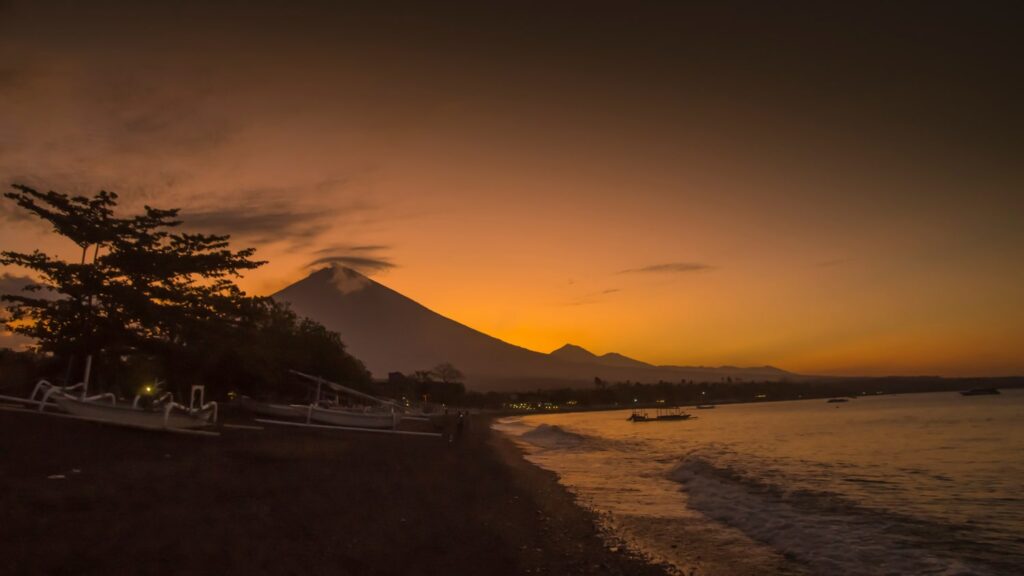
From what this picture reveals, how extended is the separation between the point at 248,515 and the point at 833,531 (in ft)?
44.5

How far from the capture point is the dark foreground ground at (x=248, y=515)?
8.26 meters

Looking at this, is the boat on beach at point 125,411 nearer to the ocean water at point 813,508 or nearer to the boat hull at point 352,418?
the boat hull at point 352,418

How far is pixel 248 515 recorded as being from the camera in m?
10.8

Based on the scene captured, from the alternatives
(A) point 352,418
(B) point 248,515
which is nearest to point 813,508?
(B) point 248,515

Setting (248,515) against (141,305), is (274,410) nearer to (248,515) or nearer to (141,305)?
(141,305)

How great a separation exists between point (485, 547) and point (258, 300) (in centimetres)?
2482

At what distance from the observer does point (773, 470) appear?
27.4 metres

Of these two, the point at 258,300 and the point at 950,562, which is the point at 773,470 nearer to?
the point at 950,562

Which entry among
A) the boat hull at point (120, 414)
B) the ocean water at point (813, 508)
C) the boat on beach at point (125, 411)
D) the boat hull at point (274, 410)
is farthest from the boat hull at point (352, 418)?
the boat hull at point (120, 414)

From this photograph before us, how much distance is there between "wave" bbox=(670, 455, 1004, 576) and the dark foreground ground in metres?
4.16

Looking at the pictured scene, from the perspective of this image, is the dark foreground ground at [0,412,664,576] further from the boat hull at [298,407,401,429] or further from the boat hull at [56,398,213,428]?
the boat hull at [298,407,401,429]

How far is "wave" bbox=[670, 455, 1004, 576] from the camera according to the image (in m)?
11.8

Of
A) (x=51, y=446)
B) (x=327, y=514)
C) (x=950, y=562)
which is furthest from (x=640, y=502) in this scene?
(x=51, y=446)

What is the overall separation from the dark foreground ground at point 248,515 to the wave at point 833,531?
13.7 ft
